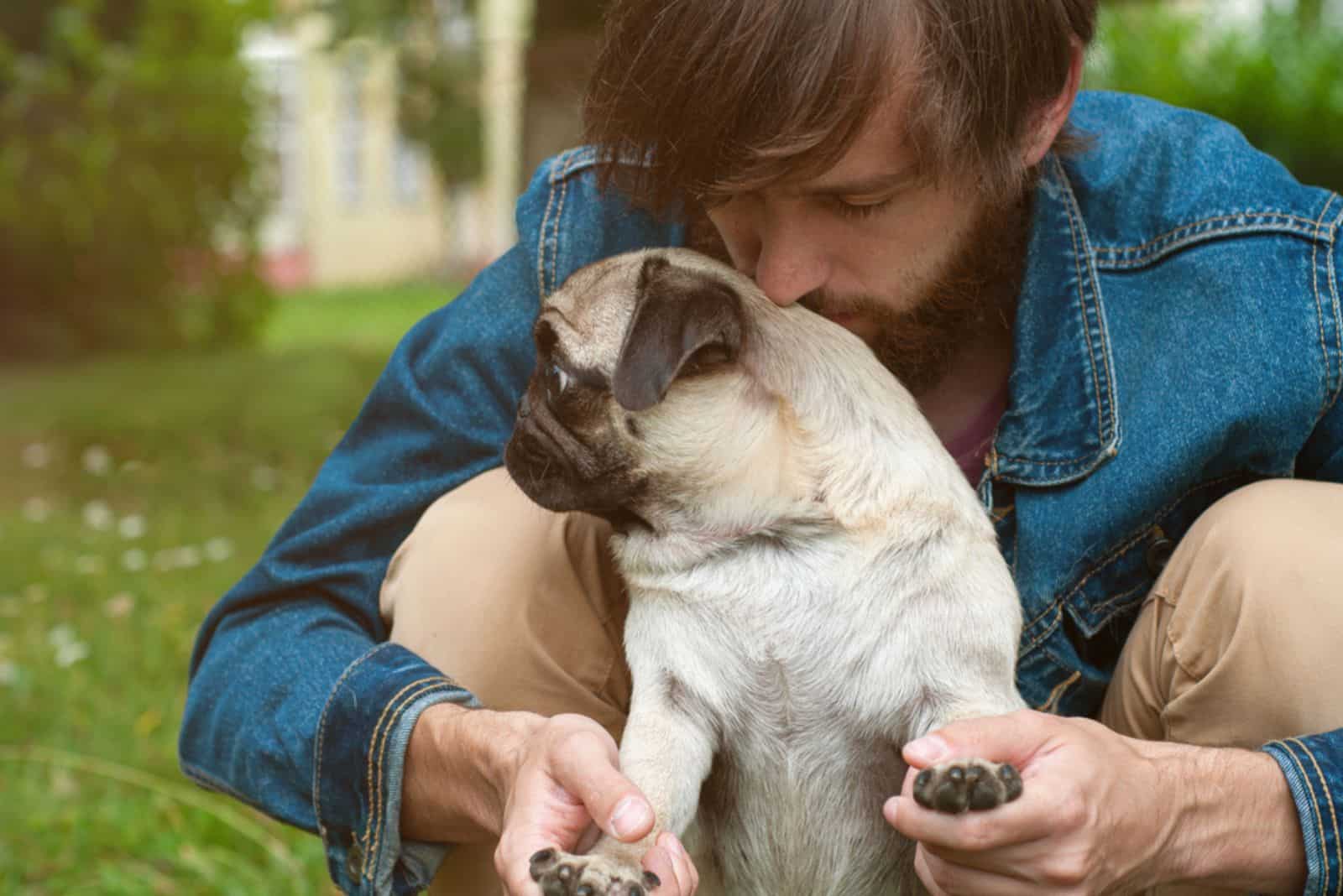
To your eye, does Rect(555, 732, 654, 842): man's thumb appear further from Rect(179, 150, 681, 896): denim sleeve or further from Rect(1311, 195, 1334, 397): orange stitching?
Rect(1311, 195, 1334, 397): orange stitching

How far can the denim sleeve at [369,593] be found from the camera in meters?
2.29

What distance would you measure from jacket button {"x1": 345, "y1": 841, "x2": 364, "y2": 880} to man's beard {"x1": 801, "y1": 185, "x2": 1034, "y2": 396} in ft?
3.67

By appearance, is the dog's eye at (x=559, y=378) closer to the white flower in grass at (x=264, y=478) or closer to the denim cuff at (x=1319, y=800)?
the denim cuff at (x=1319, y=800)

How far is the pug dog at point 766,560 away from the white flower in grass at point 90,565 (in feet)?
11.2

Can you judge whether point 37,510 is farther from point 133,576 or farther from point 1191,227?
point 1191,227

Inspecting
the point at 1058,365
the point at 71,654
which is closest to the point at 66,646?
the point at 71,654

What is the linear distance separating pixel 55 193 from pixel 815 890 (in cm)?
821

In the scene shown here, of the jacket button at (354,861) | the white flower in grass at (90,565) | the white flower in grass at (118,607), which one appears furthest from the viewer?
the white flower in grass at (90,565)

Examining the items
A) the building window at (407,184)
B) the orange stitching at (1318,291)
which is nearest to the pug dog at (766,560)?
the orange stitching at (1318,291)

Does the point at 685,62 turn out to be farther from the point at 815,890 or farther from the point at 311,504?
the point at 815,890

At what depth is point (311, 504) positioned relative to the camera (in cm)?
259

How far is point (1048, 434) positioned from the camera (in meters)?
2.44

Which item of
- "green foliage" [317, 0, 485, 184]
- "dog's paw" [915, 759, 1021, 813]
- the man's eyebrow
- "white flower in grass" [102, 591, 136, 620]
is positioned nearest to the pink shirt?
the man's eyebrow

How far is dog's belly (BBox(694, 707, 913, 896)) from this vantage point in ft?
7.08
